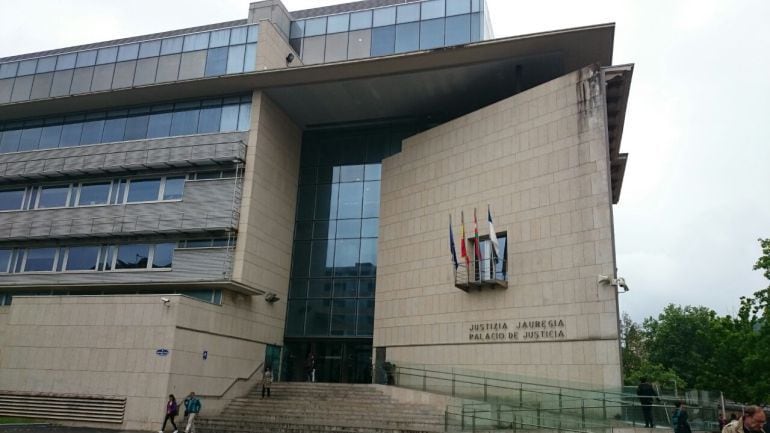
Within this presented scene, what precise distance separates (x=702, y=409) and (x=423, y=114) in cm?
1990

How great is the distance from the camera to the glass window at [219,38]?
31922 mm

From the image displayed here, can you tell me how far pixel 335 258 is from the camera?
3262 centimetres

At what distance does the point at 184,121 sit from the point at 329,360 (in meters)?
14.9

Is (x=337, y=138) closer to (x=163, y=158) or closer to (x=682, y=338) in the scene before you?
(x=163, y=158)

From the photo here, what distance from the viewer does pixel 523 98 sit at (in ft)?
86.7

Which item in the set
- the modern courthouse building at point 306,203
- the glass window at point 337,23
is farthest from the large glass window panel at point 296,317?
the glass window at point 337,23

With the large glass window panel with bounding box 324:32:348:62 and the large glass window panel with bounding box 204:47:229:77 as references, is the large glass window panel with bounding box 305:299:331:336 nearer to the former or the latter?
the large glass window panel with bounding box 204:47:229:77

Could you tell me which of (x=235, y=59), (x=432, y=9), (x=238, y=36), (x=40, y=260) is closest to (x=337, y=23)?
(x=432, y=9)

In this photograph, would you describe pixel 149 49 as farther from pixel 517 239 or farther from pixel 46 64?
pixel 517 239

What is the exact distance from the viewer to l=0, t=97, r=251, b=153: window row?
103ft

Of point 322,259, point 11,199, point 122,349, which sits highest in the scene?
point 11,199

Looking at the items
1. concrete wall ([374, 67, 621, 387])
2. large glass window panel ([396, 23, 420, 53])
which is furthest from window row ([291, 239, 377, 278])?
large glass window panel ([396, 23, 420, 53])

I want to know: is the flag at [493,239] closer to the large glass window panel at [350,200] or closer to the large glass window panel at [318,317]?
the large glass window panel at [350,200]

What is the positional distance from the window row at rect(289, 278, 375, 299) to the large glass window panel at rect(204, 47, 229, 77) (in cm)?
1188
